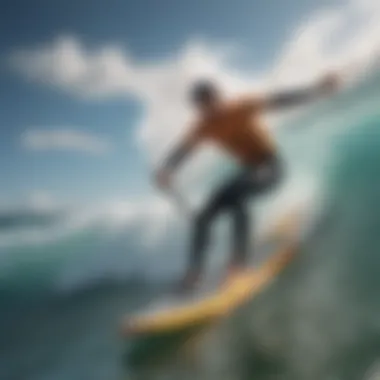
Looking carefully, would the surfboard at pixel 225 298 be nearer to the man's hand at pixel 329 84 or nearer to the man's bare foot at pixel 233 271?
the man's bare foot at pixel 233 271

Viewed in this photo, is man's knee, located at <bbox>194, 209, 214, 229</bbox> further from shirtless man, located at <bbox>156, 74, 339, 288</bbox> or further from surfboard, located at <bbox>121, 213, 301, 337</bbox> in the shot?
surfboard, located at <bbox>121, 213, 301, 337</bbox>

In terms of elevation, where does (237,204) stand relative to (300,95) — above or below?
below

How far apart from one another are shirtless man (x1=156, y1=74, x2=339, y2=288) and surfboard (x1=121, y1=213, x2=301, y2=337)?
0.10ft

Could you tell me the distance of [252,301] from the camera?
1.52 metres

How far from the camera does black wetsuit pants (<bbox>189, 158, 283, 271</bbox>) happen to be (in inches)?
61.0

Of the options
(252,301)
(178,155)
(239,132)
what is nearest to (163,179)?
(178,155)

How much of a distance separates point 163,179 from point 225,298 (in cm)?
24

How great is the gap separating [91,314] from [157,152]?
1.01 feet

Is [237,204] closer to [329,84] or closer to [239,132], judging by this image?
[239,132]

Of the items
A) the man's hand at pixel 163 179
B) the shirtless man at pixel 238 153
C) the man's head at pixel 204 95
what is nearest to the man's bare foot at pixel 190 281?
the shirtless man at pixel 238 153

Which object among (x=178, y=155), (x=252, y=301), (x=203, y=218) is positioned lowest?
(x=252, y=301)

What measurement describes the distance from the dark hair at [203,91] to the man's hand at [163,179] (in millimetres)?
138

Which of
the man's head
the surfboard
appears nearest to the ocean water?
the surfboard

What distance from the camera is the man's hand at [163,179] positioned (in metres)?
1.58
